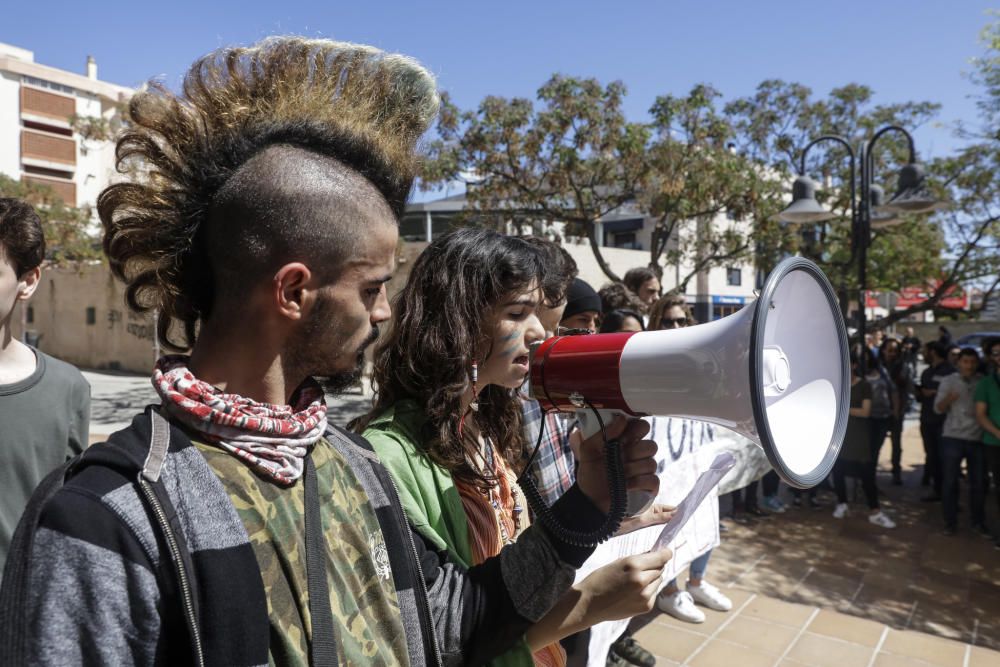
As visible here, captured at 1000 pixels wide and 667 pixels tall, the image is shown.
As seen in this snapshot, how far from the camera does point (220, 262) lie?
0.99 m

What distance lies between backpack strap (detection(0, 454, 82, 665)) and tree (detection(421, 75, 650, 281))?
27.7 feet

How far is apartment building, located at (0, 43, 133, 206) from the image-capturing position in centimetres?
3256

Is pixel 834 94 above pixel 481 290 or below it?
above

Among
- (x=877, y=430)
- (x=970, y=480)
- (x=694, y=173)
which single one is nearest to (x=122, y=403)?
(x=694, y=173)

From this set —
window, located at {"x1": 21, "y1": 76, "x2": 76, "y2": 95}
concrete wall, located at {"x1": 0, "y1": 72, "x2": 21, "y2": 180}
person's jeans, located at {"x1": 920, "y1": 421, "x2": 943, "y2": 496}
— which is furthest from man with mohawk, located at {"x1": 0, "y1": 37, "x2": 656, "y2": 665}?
window, located at {"x1": 21, "y1": 76, "x2": 76, "y2": 95}

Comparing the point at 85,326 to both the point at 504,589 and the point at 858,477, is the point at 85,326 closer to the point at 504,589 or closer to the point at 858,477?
the point at 858,477

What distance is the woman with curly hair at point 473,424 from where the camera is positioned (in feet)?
4.34

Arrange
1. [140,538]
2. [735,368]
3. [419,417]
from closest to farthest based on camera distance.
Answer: [140,538] → [735,368] → [419,417]

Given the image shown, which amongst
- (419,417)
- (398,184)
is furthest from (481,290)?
(398,184)

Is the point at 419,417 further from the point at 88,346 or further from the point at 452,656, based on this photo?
the point at 88,346

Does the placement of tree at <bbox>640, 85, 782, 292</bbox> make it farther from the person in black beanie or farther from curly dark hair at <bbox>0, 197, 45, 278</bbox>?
curly dark hair at <bbox>0, 197, 45, 278</bbox>

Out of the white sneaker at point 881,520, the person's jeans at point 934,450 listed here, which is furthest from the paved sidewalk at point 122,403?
the person's jeans at point 934,450

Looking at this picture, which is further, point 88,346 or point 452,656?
point 88,346

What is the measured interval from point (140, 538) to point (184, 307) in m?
0.42
